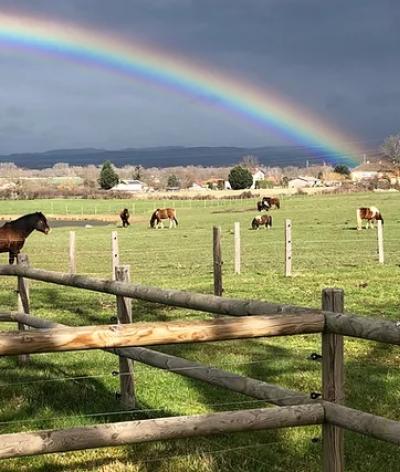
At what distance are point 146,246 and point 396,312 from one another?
74.5ft

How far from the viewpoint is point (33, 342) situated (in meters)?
3.56

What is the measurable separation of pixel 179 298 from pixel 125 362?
1779 mm

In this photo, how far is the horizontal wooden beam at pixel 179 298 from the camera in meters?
4.57

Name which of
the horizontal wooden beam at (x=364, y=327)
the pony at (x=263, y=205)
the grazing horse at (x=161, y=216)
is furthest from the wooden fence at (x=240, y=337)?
the pony at (x=263, y=205)

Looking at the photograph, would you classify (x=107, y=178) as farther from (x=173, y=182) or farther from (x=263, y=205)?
(x=263, y=205)

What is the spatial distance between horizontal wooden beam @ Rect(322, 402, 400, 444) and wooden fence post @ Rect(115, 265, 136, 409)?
10.3ft

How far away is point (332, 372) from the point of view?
4105 millimetres

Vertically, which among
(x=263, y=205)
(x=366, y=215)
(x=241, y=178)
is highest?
(x=241, y=178)

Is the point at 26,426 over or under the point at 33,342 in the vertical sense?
under

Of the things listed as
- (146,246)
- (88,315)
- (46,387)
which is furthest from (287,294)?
(146,246)

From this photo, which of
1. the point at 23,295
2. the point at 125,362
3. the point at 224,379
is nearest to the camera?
the point at 224,379

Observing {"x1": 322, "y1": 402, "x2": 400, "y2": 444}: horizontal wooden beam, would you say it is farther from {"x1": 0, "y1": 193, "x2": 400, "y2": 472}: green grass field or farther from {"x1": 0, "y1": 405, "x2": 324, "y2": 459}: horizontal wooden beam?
{"x1": 0, "y1": 193, "x2": 400, "y2": 472}: green grass field

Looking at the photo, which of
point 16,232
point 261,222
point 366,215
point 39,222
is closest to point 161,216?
point 261,222

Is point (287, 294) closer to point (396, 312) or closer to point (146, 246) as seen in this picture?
point (396, 312)
